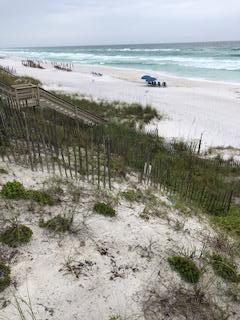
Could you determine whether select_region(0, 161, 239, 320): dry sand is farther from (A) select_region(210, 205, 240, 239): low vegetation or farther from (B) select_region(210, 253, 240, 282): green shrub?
(A) select_region(210, 205, 240, 239): low vegetation

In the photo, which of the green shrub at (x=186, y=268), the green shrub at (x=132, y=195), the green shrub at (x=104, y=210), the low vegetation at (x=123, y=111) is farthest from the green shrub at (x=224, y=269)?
the low vegetation at (x=123, y=111)

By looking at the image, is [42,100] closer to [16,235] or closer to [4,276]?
[16,235]

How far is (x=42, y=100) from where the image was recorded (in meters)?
13.4

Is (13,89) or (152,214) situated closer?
(152,214)

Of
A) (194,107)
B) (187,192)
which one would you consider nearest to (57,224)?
(187,192)

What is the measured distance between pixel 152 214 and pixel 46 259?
231cm

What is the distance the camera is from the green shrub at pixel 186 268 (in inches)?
179

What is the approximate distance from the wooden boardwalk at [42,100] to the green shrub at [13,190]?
22.9 feet

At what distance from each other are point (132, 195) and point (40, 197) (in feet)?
6.16

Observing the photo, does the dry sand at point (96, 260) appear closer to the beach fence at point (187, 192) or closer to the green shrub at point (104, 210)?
the green shrub at point (104, 210)

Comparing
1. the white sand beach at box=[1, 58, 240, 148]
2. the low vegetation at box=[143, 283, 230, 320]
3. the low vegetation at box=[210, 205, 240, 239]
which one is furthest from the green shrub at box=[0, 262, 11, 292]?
the white sand beach at box=[1, 58, 240, 148]

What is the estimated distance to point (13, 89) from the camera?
1256cm

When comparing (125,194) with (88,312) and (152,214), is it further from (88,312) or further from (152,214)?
(88,312)

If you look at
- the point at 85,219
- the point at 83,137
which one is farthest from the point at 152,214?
the point at 83,137
